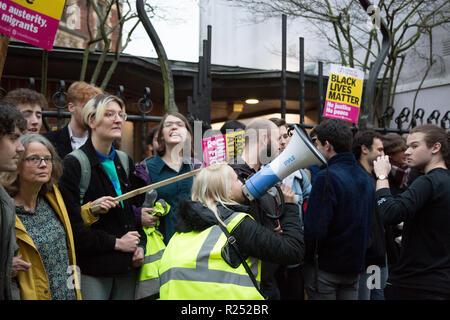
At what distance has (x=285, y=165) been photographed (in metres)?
2.19

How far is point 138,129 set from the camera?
11688 millimetres

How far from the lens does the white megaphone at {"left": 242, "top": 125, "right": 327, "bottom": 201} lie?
2.17m

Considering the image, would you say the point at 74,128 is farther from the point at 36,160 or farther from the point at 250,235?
the point at 250,235

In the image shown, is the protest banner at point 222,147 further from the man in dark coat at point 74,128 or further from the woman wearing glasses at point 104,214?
the man in dark coat at point 74,128

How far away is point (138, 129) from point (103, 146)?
29.4 feet

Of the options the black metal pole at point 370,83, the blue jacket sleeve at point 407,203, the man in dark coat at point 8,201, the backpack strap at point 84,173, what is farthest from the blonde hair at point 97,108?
the black metal pole at point 370,83

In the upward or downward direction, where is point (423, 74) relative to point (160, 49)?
upward

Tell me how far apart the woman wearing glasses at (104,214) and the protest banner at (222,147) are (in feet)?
2.41

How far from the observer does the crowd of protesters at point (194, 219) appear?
212 centimetres

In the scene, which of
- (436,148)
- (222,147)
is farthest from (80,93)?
(436,148)

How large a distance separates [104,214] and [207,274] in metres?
1.01

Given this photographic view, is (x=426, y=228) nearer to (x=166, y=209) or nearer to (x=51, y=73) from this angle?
(x=166, y=209)
